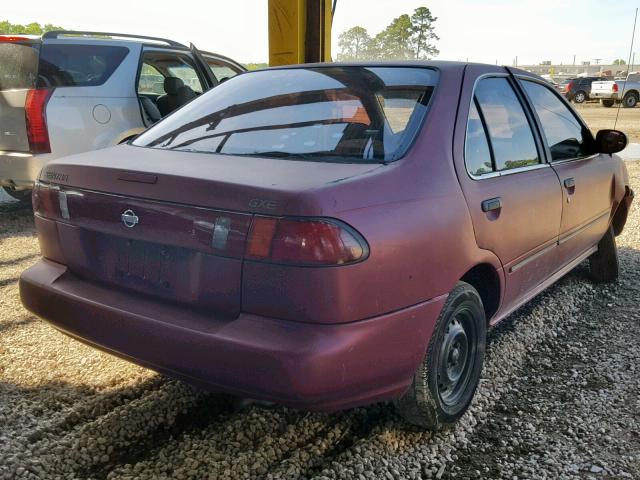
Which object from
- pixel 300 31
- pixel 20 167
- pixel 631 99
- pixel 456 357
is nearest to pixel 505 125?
pixel 456 357

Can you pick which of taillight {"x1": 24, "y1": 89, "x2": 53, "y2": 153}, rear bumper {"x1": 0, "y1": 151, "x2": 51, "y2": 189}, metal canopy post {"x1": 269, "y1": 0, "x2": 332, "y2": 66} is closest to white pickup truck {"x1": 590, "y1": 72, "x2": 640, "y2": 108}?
metal canopy post {"x1": 269, "y1": 0, "x2": 332, "y2": 66}

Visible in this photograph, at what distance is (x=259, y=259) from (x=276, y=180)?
301 millimetres

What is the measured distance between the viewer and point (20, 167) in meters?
5.53

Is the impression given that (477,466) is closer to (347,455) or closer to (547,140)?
(347,455)

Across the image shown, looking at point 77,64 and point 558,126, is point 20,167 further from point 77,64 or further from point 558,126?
point 558,126

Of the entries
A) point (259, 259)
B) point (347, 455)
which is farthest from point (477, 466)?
point (259, 259)

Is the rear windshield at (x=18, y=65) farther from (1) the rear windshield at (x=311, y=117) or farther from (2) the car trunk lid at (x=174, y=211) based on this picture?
(2) the car trunk lid at (x=174, y=211)

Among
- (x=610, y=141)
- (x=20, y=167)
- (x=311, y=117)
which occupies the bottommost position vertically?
(x=20, y=167)

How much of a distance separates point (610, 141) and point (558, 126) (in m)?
0.53

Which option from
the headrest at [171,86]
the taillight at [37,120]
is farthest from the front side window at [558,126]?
the taillight at [37,120]

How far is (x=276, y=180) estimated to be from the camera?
206cm

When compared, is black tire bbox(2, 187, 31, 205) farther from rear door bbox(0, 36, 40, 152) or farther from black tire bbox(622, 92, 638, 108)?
black tire bbox(622, 92, 638, 108)

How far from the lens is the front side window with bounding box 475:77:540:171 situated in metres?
2.93

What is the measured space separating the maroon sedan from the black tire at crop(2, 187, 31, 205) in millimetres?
5194
